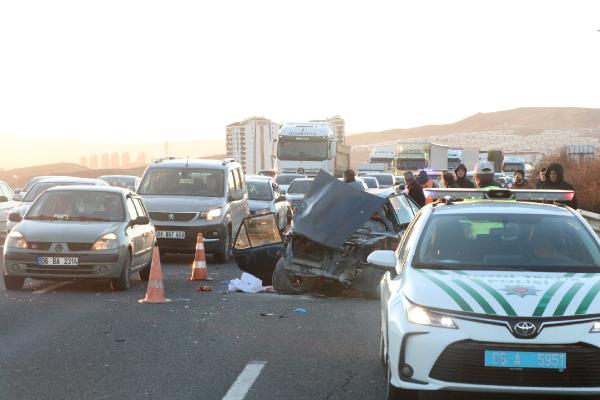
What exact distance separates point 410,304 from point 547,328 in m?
0.90

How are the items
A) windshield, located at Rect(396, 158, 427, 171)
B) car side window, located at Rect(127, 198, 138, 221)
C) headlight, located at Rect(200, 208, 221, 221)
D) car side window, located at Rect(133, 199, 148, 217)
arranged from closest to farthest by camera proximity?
car side window, located at Rect(127, 198, 138, 221)
car side window, located at Rect(133, 199, 148, 217)
headlight, located at Rect(200, 208, 221, 221)
windshield, located at Rect(396, 158, 427, 171)

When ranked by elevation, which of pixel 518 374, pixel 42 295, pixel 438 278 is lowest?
pixel 42 295

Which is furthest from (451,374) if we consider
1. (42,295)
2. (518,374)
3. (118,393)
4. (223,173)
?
(223,173)

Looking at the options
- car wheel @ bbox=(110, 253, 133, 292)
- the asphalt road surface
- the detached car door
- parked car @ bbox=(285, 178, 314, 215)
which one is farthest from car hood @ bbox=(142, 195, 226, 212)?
parked car @ bbox=(285, 178, 314, 215)

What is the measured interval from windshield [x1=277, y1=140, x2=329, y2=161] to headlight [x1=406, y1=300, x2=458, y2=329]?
35.6 meters

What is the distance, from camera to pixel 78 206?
1647cm

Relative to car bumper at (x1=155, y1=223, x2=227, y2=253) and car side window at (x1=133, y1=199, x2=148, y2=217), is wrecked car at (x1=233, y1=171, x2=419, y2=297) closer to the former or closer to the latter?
car side window at (x1=133, y1=199, x2=148, y2=217)

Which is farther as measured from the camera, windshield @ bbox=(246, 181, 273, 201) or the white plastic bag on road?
windshield @ bbox=(246, 181, 273, 201)

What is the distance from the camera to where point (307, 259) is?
564 inches

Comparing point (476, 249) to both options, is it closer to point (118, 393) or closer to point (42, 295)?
point (118, 393)

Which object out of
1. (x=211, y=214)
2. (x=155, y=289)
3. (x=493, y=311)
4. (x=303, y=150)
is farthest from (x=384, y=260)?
(x=303, y=150)

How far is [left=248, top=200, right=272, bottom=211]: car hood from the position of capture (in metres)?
28.2

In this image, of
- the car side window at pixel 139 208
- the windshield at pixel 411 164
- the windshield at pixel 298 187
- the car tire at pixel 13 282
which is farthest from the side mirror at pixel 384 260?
the windshield at pixel 411 164

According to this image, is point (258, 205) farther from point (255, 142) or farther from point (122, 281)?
point (255, 142)
